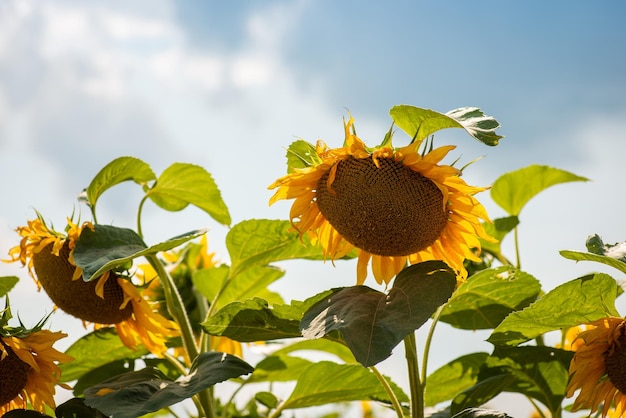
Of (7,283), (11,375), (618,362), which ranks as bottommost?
(618,362)

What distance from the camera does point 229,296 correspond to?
5.85ft

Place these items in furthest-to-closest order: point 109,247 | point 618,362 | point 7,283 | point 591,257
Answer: point 7,283
point 109,247
point 618,362
point 591,257

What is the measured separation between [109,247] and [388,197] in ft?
1.60

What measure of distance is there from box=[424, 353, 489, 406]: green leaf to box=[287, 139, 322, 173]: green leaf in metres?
0.54

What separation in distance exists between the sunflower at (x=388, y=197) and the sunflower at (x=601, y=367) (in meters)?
0.21

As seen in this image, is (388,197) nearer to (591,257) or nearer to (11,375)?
(591,257)

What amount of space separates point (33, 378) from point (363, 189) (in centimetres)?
69

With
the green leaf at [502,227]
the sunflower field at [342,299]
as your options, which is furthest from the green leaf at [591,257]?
the green leaf at [502,227]

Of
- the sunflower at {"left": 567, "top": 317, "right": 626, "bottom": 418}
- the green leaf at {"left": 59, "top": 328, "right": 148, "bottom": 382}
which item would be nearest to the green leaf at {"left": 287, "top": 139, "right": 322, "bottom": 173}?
the sunflower at {"left": 567, "top": 317, "right": 626, "bottom": 418}

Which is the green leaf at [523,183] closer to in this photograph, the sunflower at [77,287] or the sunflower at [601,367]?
the sunflower at [601,367]

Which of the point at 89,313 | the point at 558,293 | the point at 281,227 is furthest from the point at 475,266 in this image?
the point at 89,313

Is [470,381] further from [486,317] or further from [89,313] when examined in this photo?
[89,313]

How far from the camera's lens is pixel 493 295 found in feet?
4.65

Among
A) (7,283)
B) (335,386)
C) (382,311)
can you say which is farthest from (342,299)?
(7,283)
